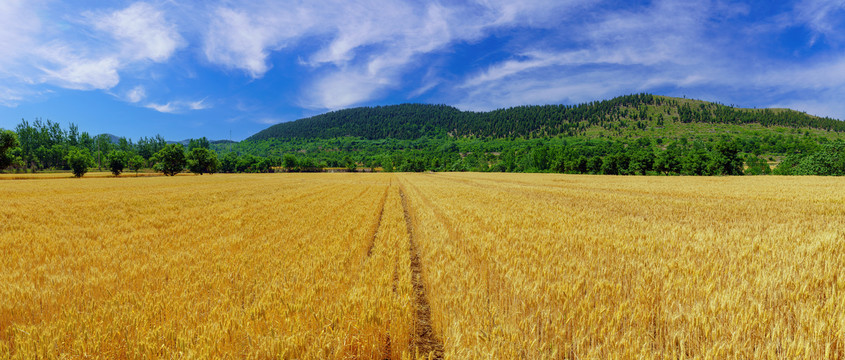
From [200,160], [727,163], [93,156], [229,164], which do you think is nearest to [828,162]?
[727,163]

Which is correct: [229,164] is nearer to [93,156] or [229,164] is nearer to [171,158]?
[93,156]

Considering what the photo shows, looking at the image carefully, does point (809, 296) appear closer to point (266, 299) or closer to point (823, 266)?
point (823, 266)

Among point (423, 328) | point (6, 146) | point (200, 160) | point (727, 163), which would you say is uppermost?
point (6, 146)

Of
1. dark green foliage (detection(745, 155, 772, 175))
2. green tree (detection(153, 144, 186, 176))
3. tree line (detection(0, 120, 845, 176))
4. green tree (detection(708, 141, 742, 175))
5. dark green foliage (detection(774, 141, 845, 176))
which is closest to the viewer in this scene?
dark green foliage (detection(774, 141, 845, 176))

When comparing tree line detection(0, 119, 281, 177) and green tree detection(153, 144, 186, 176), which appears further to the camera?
green tree detection(153, 144, 186, 176)

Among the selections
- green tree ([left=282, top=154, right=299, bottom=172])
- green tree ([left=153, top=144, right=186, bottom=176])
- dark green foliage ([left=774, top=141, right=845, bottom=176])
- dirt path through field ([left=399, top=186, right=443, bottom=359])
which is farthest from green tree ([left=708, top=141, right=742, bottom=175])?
green tree ([left=282, top=154, right=299, bottom=172])

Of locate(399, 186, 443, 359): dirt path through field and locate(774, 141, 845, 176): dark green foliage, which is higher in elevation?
locate(774, 141, 845, 176): dark green foliage

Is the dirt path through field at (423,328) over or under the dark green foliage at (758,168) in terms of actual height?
under

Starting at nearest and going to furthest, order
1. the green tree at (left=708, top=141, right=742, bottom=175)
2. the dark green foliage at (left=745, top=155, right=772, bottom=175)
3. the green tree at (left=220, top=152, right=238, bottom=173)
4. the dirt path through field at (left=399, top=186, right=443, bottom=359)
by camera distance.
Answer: the dirt path through field at (left=399, top=186, right=443, bottom=359) < the green tree at (left=708, top=141, right=742, bottom=175) < the dark green foliage at (left=745, top=155, right=772, bottom=175) < the green tree at (left=220, top=152, right=238, bottom=173)

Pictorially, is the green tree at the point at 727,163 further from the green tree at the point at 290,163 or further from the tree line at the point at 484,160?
the green tree at the point at 290,163

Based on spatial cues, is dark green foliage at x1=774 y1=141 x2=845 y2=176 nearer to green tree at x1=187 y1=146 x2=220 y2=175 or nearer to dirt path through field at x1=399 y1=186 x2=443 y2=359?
dirt path through field at x1=399 y1=186 x2=443 y2=359

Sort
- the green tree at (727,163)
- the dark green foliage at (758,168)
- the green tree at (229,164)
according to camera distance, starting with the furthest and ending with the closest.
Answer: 1. the green tree at (229,164)
2. the dark green foliage at (758,168)
3. the green tree at (727,163)

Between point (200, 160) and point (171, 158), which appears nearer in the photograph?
point (171, 158)

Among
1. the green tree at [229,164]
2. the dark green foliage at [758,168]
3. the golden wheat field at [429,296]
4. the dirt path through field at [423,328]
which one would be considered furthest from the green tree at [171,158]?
the dark green foliage at [758,168]
